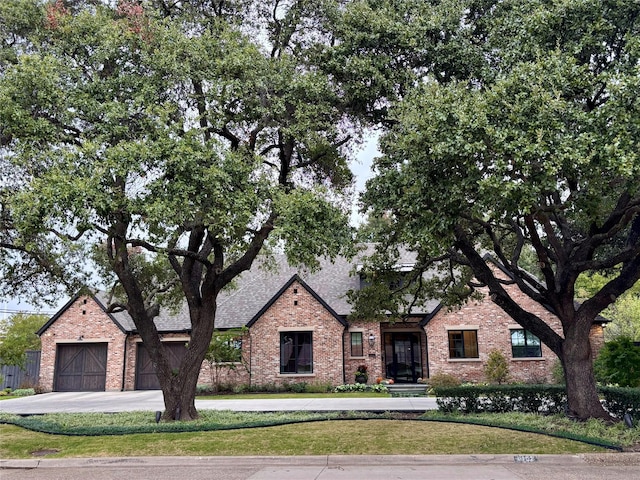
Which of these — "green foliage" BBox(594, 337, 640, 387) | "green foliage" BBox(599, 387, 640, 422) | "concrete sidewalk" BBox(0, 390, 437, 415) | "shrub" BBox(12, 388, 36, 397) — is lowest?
"shrub" BBox(12, 388, 36, 397)

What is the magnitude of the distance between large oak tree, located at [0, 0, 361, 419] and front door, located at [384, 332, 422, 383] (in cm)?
1394

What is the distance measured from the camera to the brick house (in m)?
24.1

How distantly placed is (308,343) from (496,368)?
29.1 feet

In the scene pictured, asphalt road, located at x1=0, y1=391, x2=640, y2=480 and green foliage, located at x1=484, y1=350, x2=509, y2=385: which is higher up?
green foliage, located at x1=484, y1=350, x2=509, y2=385

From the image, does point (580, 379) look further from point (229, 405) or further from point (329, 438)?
point (229, 405)

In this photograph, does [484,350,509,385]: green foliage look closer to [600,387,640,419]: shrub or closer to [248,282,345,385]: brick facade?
[248,282,345,385]: brick facade

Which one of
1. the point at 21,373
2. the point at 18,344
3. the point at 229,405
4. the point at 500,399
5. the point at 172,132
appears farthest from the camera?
the point at 21,373

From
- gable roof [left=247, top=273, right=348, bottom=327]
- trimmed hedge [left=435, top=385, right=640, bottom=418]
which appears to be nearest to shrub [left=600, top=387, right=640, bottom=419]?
trimmed hedge [left=435, top=385, right=640, bottom=418]

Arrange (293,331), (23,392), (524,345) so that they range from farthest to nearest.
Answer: (23,392) → (293,331) → (524,345)

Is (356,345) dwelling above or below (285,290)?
below

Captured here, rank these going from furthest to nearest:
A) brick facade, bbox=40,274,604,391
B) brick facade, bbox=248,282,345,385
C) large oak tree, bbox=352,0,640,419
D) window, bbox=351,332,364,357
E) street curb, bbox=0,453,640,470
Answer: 1. window, bbox=351,332,364,357
2. brick facade, bbox=248,282,345,385
3. brick facade, bbox=40,274,604,391
4. street curb, bbox=0,453,640,470
5. large oak tree, bbox=352,0,640,419

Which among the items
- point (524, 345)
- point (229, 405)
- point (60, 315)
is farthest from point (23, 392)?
point (524, 345)

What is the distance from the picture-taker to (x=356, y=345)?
82.1ft

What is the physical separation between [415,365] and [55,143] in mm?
19893
